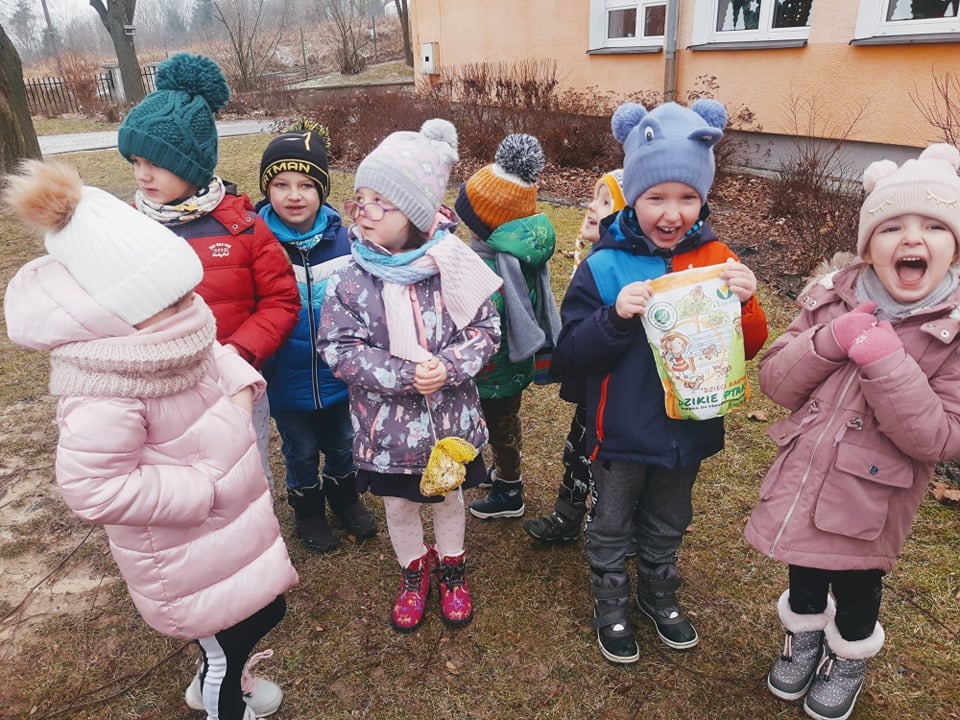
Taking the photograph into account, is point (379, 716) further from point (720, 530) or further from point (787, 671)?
point (720, 530)

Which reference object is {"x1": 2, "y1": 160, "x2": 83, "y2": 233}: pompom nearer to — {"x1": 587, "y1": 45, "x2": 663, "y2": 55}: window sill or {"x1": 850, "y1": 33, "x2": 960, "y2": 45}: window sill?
{"x1": 850, "y1": 33, "x2": 960, "y2": 45}: window sill

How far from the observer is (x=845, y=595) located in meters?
2.10

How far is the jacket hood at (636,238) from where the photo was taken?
2.13 m

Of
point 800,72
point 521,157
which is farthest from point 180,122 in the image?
point 800,72

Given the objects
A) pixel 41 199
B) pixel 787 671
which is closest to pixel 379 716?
pixel 787 671

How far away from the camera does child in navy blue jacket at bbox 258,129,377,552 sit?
2650mm

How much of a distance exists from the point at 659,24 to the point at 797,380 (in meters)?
10.3

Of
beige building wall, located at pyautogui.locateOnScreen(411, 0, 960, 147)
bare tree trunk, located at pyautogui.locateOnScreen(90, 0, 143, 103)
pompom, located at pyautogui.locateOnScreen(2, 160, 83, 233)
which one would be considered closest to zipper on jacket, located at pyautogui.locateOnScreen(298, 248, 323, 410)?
pompom, located at pyautogui.locateOnScreen(2, 160, 83, 233)

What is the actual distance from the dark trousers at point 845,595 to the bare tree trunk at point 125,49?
Result: 84.2ft

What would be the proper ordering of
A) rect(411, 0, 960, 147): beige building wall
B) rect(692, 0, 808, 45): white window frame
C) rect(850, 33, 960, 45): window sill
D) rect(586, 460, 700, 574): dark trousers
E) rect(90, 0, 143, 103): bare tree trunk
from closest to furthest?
rect(586, 460, 700, 574): dark trousers, rect(850, 33, 960, 45): window sill, rect(411, 0, 960, 147): beige building wall, rect(692, 0, 808, 45): white window frame, rect(90, 0, 143, 103): bare tree trunk

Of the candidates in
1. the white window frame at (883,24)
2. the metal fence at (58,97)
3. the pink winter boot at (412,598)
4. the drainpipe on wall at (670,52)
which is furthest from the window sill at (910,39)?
the metal fence at (58,97)

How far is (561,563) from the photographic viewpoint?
9.66 ft

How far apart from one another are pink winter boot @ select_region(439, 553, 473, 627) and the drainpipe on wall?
892 cm

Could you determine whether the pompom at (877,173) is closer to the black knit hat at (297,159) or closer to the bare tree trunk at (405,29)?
the black knit hat at (297,159)
